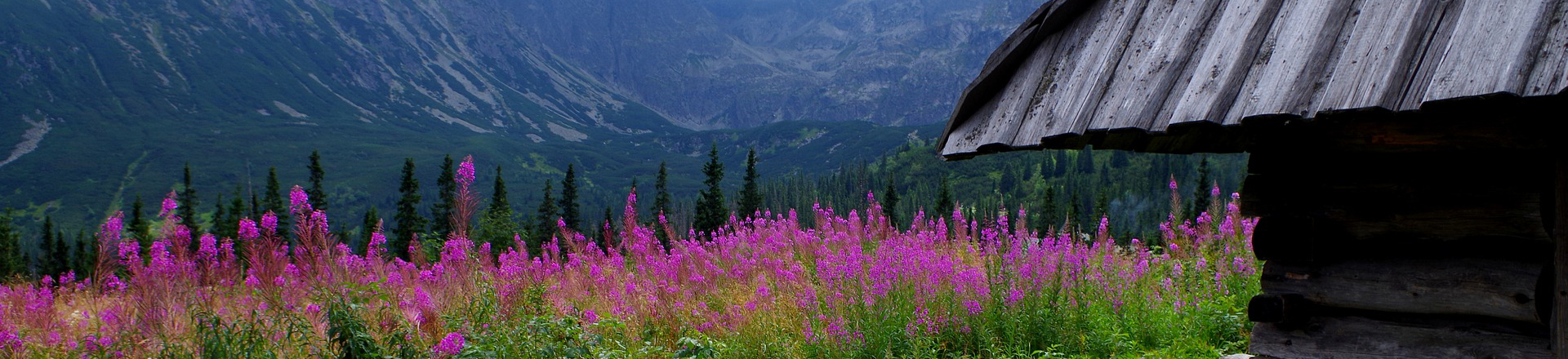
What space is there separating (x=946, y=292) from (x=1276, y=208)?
2821 millimetres

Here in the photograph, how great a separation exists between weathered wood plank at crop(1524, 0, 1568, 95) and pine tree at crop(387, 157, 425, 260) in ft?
138

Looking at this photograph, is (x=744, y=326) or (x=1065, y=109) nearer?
(x=1065, y=109)

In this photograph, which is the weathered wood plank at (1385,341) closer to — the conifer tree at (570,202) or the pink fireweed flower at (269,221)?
the pink fireweed flower at (269,221)

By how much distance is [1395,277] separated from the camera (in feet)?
9.75

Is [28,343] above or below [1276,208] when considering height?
below

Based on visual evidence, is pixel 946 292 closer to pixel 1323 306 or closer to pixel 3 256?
pixel 1323 306

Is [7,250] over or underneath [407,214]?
underneath

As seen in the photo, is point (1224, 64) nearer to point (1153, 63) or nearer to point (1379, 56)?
point (1153, 63)

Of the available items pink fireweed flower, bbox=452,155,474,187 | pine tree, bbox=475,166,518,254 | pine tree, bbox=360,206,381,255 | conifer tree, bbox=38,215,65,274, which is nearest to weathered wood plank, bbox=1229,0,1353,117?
pink fireweed flower, bbox=452,155,474,187

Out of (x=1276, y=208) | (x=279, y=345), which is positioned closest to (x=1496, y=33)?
(x=1276, y=208)

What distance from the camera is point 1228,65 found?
9.32 feet

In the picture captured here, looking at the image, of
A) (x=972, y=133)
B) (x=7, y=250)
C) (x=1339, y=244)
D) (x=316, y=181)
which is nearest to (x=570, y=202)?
(x=316, y=181)

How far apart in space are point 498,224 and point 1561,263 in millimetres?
37819

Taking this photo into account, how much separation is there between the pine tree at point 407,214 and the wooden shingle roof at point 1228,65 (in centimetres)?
4051
